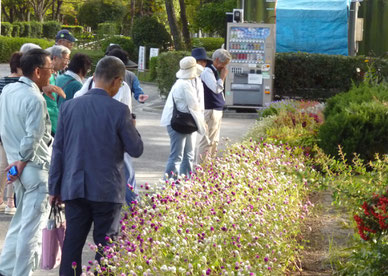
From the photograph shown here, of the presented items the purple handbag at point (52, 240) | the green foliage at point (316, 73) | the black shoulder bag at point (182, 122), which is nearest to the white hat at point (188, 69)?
the black shoulder bag at point (182, 122)

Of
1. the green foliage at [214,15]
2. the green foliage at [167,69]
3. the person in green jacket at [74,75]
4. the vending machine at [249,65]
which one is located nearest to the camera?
the person in green jacket at [74,75]

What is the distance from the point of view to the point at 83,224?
555 centimetres

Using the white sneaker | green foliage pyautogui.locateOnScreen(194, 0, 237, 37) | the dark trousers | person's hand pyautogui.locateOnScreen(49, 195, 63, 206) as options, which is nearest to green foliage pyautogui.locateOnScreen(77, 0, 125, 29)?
green foliage pyautogui.locateOnScreen(194, 0, 237, 37)

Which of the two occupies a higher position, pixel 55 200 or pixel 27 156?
pixel 27 156

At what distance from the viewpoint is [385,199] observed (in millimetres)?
5121

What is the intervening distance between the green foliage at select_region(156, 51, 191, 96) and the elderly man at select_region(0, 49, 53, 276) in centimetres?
1601

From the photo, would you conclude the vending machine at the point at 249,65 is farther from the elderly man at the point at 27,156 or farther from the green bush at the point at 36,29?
the green bush at the point at 36,29

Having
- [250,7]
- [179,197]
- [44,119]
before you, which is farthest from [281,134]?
[250,7]

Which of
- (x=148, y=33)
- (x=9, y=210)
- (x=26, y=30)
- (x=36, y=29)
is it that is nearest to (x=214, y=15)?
(x=148, y=33)

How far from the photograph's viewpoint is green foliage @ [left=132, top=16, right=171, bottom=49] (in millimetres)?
38625

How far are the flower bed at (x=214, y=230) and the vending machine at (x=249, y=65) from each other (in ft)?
43.4

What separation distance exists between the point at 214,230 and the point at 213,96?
5.34 meters

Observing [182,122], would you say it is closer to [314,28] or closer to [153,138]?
[153,138]

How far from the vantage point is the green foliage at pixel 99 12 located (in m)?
67.1
